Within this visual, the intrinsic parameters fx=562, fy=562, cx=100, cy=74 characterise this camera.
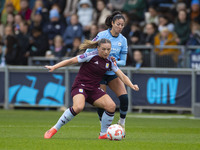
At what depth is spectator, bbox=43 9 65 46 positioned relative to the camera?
22.0 metres

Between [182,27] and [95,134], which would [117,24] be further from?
[182,27]

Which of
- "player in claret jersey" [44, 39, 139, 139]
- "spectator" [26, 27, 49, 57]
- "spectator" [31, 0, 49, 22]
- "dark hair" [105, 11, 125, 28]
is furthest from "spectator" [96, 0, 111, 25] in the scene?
"player in claret jersey" [44, 39, 139, 139]

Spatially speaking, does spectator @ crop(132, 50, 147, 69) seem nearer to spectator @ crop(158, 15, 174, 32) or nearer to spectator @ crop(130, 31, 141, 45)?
spectator @ crop(130, 31, 141, 45)

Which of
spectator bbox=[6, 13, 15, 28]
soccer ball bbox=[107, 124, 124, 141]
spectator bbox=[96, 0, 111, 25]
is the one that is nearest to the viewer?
soccer ball bbox=[107, 124, 124, 141]

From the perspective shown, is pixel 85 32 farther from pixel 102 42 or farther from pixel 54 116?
pixel 102 42

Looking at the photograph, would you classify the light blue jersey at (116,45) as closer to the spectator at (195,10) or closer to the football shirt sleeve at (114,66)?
the football shirt sleeve at (114,66)

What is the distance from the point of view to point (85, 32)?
2106 cm

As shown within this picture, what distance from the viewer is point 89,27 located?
21.0 meters

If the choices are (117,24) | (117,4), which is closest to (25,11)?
(117,4)

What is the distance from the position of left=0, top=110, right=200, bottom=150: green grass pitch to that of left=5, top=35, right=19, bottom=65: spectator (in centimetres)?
408

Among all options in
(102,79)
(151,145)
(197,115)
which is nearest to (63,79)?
(197,115)

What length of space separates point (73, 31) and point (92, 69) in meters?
10.6

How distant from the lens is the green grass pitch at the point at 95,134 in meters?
9.31

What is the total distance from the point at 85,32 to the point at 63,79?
98.9 inches
